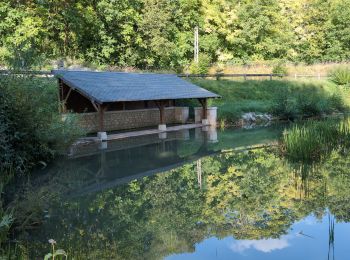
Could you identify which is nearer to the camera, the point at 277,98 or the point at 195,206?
the point at 195,206

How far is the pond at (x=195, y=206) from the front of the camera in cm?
622

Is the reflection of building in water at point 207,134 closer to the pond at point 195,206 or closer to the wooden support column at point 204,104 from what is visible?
the wooden support column at point 204,104

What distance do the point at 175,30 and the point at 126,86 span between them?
17978mm

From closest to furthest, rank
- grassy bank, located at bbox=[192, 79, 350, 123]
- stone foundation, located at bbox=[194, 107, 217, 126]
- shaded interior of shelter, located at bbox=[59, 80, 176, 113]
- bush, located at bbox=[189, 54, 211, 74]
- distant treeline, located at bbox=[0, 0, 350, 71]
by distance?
shaded interior of shelter, located at bbox=[59, 80, 176, 113] → stone foundation, located at bbox=[194, 107, 217, 126] → grassy bank, located at bbox=[192, 79, 350, 123] → distant treeline, located at bbox=[0, 0, 350, 71] → bush, located at bbox=[189, 54, 211, 74]

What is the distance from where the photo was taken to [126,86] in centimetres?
1919

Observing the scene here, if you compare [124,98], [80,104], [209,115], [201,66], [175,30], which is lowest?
[209,115]

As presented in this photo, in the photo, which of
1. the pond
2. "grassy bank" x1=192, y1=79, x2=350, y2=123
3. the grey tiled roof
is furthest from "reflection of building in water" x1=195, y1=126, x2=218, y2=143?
the pond

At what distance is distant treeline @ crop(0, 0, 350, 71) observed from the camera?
1165 inches

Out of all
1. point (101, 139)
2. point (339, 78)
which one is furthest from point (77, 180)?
point (339, 78)

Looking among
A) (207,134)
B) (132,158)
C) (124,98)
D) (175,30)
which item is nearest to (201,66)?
(175,30)

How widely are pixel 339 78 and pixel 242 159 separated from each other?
907 inches

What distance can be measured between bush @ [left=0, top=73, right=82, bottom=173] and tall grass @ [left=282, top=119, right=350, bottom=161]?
620cm

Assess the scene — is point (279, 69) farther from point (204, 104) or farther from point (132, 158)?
point (132, 158)

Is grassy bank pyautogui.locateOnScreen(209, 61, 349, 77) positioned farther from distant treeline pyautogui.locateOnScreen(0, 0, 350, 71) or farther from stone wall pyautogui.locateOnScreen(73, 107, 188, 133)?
stone wall pyautogui.locateOnScreen(73, 107, 188, 133)
